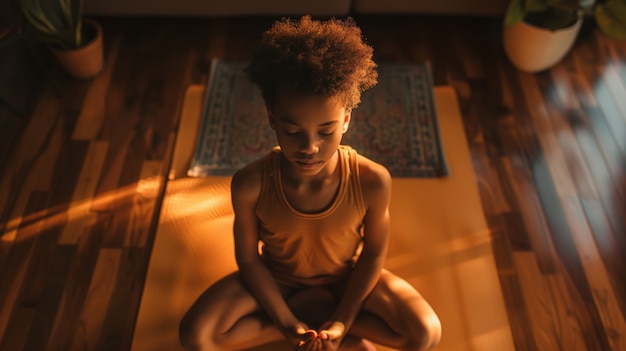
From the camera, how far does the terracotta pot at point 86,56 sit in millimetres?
1951

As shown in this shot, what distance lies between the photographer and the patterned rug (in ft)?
5.85

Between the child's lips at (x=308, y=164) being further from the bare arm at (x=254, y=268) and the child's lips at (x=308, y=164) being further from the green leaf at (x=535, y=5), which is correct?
the green leaf at (x=535, y=5)

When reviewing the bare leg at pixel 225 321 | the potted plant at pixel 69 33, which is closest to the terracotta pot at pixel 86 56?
the potted plant at pixel 69 33

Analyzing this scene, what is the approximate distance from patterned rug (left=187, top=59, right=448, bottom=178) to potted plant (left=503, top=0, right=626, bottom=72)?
35cm

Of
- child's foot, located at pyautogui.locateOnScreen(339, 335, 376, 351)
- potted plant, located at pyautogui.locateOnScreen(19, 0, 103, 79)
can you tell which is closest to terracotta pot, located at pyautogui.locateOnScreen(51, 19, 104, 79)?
potted plant, located at pyautogui.locateOnScreen(19, 0, 103, 79)

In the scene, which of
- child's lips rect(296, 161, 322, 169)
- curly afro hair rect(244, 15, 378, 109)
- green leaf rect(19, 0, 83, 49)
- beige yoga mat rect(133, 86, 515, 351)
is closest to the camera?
curly afro hair rect(244, 15, 378, 109)

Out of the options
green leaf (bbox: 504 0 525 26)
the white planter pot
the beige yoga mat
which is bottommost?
the beige yoga mat

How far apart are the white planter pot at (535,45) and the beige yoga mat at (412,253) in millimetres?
526

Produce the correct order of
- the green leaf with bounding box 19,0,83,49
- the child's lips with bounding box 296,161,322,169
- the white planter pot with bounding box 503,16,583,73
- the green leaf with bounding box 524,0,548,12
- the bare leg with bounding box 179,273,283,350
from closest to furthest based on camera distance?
1. the child's lips with bounding box 296,161,322,169
2. the bare leg with bounding box 179,273,283,350
3. the green leaf with bounding box 19,0,83,49
4. the green leaf with bounding box 524,0,548,12
5. the white planter pot with bounding box 503,16,583,73

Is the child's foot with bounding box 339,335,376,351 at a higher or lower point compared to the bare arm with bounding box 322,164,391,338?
lower

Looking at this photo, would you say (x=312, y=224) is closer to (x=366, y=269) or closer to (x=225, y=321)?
(x=366, y=269)

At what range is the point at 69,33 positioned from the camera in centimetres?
186

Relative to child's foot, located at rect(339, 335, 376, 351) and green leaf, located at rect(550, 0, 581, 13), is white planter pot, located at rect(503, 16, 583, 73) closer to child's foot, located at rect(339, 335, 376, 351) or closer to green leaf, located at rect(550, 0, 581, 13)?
green leaf, located at rect(550, 0, 581, 13)

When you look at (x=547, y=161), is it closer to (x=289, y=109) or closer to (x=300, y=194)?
(x=300, y=194)
